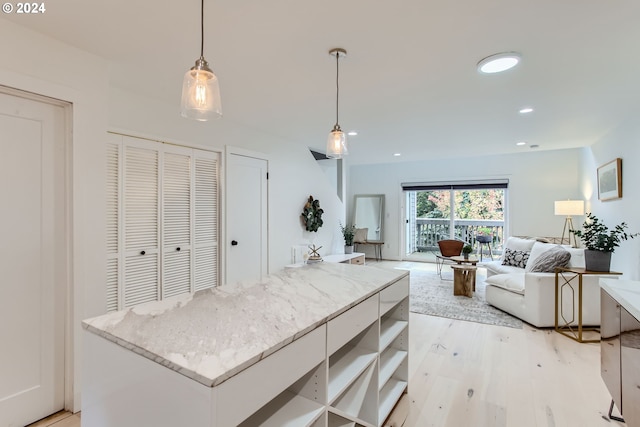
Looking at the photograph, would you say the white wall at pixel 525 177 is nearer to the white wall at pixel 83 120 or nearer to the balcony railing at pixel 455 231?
the balcony railing at pixel 455 231

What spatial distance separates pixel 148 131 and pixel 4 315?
5.73 ft

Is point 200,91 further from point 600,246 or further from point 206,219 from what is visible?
point 600,246

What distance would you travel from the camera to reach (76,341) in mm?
2115

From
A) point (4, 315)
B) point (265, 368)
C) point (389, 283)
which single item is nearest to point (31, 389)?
point (4, 315)

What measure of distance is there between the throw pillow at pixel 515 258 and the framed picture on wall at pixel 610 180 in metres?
1.27

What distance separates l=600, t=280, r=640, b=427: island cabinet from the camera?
147 centimetres

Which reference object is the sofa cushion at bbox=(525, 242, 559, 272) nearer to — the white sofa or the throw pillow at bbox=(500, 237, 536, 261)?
the white sofa

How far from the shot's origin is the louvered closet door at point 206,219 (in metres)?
3.45

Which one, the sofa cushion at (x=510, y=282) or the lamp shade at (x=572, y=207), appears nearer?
the sofa cushion at (x=510, y=282)

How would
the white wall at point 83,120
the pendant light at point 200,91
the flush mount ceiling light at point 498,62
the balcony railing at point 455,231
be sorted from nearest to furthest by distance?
the pendant light at point 200,91 → the white wall at point 83,120 → the flush mount ceiling light at point 498,62 → the balcony railing at point 455,231

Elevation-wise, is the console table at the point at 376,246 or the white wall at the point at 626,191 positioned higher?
the white wall at the point at 626,191

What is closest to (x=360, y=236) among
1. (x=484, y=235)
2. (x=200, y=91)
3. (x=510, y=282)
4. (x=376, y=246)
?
(x=376, y=246)

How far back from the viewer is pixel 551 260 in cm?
367

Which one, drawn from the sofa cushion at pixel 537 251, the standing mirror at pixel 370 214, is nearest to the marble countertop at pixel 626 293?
the sofa cushion at pixel 537 251
